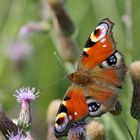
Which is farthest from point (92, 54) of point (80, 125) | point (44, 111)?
point (44, 111)

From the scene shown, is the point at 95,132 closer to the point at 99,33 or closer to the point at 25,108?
the point at 25,108

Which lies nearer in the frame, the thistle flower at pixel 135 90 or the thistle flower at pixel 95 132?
the thistle flower at pixel 95 132

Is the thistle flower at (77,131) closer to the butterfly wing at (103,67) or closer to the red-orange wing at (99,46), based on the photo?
the butterfly wing at (103,67)

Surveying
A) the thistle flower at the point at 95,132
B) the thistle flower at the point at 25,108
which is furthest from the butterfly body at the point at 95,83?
the thistle flower at the point at 25,108

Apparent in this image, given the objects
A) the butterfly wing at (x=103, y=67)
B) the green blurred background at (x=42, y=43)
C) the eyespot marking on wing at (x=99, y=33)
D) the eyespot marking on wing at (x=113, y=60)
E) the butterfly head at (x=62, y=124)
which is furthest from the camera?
the green blurred background at (x=42, y=43)

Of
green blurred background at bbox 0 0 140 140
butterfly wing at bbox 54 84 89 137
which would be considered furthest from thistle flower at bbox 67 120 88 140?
green blurred background at bbox 0 0 140 140

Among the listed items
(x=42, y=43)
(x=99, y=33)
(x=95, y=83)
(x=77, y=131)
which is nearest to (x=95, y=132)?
(x=77, y=131)

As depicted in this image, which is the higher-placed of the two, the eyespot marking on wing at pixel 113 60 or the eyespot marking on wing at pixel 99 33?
the eyespot marking on wing at pixel 99 33

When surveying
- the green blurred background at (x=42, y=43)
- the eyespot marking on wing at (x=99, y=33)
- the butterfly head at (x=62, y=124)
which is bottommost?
the butterfly head at (x=62, y=124)
